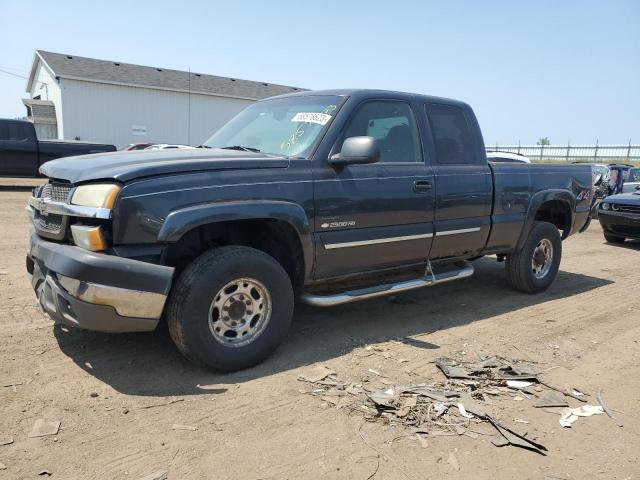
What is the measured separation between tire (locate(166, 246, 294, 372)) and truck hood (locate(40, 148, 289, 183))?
60 centimetres

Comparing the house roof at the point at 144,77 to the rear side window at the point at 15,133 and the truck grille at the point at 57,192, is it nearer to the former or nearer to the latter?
the rear side window at the point at 15,133

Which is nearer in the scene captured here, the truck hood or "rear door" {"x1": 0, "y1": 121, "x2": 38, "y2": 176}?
the truck hood

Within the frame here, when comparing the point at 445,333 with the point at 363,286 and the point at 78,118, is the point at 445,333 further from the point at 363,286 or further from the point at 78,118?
the point at 78,118

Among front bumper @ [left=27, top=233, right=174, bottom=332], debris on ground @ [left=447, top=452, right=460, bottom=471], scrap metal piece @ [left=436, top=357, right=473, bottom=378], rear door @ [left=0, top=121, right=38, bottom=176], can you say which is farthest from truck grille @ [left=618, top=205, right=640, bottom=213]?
rear door @ [left=0, top=121, right=38, bottom=176]

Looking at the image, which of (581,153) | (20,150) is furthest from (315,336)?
(581,153)

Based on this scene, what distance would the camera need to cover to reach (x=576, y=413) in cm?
340

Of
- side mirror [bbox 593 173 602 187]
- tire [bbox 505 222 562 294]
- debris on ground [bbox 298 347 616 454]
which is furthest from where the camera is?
side mirror [bbox 593 173 602 187]

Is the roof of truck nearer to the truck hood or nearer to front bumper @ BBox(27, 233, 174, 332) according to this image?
the truck hood

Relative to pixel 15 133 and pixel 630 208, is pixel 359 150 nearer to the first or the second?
pixel 630 208

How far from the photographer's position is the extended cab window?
4.51m

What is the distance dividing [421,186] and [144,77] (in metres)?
26.2

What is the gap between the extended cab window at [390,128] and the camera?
178 inches

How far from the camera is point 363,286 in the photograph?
4.78 metres

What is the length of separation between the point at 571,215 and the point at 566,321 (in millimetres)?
1836
